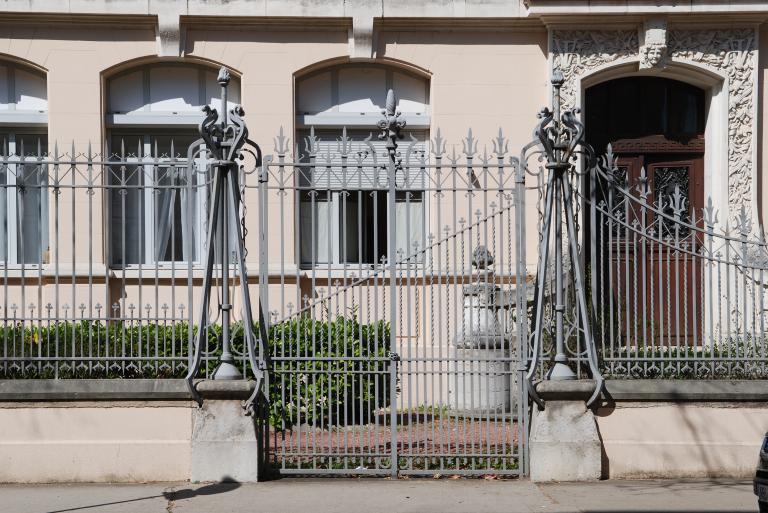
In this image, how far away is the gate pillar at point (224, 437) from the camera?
9578 mm

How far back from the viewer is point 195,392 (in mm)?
9539

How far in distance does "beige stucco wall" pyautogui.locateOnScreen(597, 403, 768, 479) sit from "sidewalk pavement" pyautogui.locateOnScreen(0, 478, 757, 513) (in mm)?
139

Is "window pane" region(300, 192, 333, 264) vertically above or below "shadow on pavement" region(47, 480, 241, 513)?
above

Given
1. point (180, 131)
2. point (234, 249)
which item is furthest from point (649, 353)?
point (180, 131)

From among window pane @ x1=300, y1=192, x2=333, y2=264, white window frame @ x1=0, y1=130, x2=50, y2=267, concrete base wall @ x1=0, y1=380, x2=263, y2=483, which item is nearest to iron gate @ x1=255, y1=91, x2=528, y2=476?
concrete base wall @ x1=0, y1=380, x2=263, y2=483

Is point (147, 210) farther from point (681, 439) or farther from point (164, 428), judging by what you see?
point (681, 439)

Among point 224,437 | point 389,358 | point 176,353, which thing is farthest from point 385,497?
point 176,353

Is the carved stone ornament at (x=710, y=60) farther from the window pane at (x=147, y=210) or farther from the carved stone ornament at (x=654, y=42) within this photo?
the window pane at (x=147, y=210)

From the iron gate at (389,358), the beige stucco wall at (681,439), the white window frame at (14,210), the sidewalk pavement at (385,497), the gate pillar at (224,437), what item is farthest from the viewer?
the white window frame at (14,210)

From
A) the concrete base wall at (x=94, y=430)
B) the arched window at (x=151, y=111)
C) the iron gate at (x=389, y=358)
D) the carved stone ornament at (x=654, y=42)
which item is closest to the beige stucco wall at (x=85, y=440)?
the concrete base wall at (x=94, y=430)

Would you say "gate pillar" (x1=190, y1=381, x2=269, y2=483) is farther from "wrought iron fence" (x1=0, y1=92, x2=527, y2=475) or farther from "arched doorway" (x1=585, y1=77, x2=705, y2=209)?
"arched doorway" (x1=585, y1=77, x2=705, y2=209)

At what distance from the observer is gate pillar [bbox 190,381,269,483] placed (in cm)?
958

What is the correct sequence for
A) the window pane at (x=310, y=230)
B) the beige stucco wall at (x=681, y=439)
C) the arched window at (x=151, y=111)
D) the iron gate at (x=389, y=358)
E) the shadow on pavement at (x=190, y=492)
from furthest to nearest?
the arched window at (x=151, y=111) → the window pane at (x=310, y=230) → the beige stucco wall at (x=681, y=439) → the iron gate at (x=389, y=358) → the shadow on pavement at (x=190, y=492)

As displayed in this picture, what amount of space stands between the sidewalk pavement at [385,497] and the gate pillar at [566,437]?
0.43 ft
